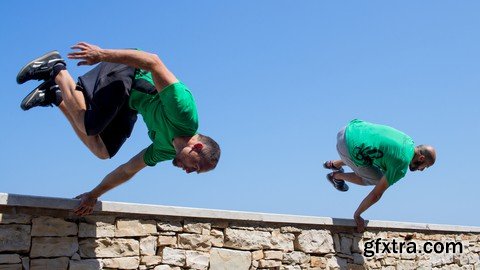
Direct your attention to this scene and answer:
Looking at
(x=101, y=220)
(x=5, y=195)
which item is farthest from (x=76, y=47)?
(x=101, y=220)

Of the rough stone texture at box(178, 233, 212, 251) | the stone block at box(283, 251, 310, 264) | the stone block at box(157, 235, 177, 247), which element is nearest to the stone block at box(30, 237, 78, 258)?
the stone block at box(157, 235, 177, 247)

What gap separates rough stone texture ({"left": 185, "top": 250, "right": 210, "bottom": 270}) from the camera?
5.00 m

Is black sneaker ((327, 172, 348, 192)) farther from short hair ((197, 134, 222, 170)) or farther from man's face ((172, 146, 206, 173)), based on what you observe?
man's face ((172, 146, 206, 173))

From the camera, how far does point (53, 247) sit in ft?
14.1

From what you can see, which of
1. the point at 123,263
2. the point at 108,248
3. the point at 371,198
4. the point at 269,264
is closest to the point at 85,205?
the point at 108,248

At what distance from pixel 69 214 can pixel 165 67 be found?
1380 mm

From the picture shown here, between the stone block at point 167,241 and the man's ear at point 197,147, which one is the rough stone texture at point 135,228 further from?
the man's ear at point 197,147

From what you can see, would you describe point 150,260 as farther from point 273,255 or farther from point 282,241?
point 282,241

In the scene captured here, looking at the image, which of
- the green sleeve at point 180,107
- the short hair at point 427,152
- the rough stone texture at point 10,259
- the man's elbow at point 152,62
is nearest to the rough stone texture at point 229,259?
the green sleeve at point 180,107

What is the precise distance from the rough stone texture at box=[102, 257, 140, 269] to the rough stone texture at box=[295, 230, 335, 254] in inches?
75.6

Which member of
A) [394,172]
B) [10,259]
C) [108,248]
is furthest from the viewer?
[394,172]

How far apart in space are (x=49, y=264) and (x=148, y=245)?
838 millimetres

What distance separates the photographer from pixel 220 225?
5.30 metres

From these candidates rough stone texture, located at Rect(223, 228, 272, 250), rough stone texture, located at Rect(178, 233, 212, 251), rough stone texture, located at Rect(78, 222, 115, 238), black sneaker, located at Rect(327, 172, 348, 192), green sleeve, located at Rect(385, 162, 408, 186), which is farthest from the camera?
black sneaker, located at Rect(327, 172, 348, 192)
